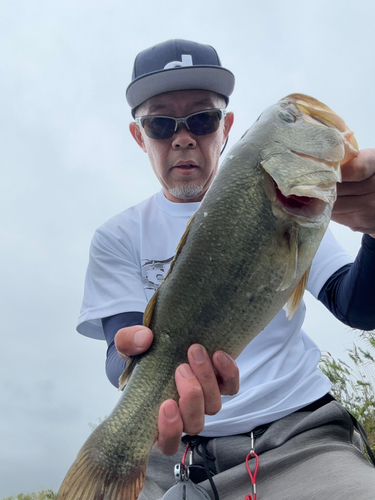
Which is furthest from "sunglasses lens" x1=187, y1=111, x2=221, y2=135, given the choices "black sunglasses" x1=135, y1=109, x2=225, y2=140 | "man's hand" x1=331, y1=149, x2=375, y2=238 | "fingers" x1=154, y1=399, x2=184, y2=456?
"fingers" x1=154, y1=399, x2=184, y2=456

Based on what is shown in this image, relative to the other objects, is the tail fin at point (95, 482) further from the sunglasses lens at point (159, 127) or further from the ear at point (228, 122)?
the ear at point (228, 122)

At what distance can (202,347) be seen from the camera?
1.93m

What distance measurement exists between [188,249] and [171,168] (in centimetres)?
199

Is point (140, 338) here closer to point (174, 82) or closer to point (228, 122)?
point (174, 82)

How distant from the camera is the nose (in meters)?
3.73

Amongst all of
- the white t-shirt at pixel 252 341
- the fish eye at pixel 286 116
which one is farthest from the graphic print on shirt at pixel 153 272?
the fish eye at pixel 286 116

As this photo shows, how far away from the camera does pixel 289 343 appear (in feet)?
10.4

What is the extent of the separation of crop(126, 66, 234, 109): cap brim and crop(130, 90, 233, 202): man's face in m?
0.05

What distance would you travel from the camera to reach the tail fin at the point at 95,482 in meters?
1.89

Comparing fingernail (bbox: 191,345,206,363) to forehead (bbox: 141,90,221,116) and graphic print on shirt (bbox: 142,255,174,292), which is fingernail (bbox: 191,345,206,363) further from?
forehead (bbox: 141,90,221,116)

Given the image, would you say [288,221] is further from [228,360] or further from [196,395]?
[196,395]

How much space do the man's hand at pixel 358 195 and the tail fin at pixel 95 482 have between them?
1586mm

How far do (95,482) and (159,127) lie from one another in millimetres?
2713

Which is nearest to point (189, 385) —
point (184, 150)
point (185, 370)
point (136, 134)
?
point (185, 370)
